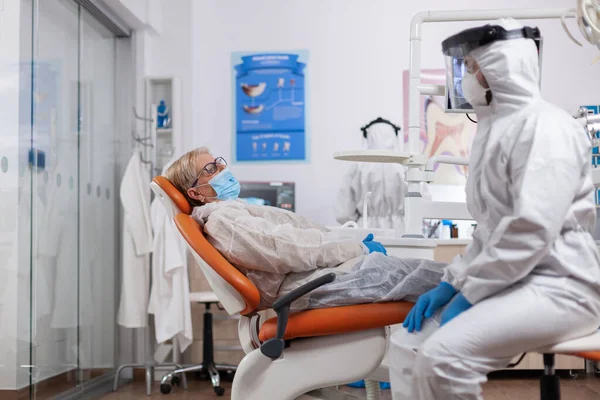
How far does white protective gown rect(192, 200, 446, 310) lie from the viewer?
183cm

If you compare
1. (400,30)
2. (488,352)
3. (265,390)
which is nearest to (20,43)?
(265,390)

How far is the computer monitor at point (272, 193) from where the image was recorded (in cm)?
464

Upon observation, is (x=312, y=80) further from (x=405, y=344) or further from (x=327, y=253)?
(x=405, y=344)

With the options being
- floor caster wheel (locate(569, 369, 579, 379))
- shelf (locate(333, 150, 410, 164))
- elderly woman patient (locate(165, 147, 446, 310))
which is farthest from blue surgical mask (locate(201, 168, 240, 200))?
floor caster wheel (locate(569, 369, 579, 379))

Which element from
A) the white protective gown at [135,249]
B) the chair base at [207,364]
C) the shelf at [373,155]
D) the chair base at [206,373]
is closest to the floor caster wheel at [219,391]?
the chair base at [206,373]

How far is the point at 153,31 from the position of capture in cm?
450

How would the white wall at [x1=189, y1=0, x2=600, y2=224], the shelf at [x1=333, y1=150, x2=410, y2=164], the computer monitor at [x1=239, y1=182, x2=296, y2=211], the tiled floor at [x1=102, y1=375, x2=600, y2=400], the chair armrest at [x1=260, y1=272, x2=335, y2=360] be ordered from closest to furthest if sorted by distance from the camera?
1. the chair armrest at [x1=260, y1=272, x2=335, y2=360]
2. the shelf at [x1=333, y1=150, x2=410, y2=164]
3. the tiled floor at [x1=102, y1=375, x2=600, y2=400]
4. the computer monitor at [x1=239, y1=182, x2=296, y2=211]
5. the white wall at [x1=189, y1=0, x2=600, y2=224]

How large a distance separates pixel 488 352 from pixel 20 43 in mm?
2457

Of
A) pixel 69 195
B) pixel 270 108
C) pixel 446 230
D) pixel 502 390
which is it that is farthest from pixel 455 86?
pixel 270 108

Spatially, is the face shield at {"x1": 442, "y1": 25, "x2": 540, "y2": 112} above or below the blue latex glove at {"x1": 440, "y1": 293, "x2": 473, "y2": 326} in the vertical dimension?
above

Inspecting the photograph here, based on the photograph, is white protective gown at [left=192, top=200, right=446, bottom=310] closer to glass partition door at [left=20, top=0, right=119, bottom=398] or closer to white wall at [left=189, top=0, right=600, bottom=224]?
glass partition door at [left=20, top=0, right=119, bottom=398]

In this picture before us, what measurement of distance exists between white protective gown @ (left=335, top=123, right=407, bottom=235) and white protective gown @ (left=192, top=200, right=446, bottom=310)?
7.29ft

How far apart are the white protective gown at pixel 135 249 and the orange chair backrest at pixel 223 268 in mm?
2083

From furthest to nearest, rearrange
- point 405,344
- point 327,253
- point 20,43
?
point 20,43, point 327,253, point 405,344
